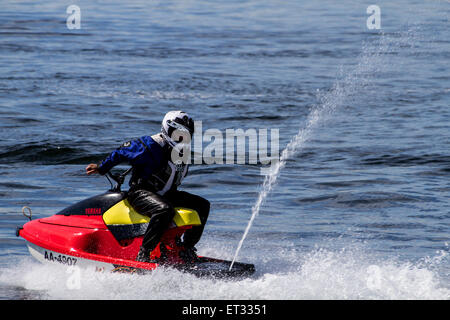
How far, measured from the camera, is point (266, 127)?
22.4 meters

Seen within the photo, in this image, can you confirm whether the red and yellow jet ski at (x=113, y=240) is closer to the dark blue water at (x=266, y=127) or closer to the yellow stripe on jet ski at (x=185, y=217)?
the yellow stripe on jet ski at (x=185, y=217)

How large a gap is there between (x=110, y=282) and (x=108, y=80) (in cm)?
1991

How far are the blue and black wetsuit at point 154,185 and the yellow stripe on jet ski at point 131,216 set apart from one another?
3.1 inches

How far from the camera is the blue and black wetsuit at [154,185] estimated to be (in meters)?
9.37

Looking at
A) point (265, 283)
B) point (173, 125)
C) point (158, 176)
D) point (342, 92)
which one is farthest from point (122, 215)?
point (342, 92)

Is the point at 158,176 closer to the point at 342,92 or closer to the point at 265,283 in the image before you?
the point at 265,283

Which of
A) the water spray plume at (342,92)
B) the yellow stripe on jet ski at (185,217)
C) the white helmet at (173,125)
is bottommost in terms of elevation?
the water spray plume at (342,92)

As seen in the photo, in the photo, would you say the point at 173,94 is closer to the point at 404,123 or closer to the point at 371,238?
the point at 404,123

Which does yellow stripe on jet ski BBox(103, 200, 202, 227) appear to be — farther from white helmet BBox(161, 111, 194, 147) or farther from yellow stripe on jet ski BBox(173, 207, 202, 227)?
white helmet BBox(161, 111, 194, 147)

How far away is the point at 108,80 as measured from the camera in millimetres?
28641

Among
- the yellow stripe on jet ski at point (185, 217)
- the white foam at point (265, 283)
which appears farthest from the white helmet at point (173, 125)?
the white foam at point (265, 283)

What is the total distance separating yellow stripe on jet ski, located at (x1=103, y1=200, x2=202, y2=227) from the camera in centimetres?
948
